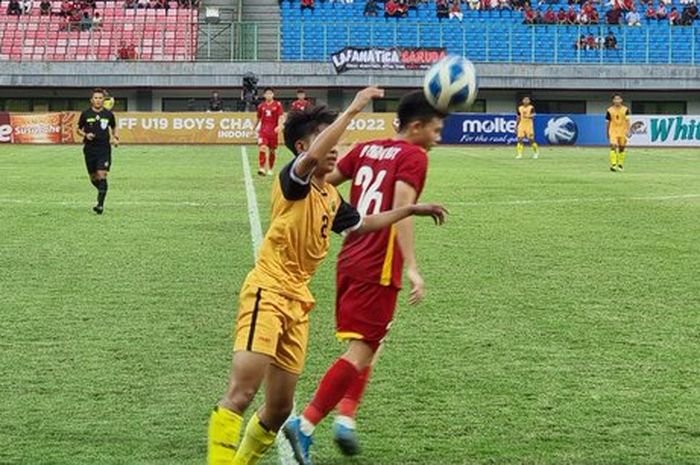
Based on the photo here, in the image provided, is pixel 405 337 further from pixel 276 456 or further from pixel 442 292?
pixel 276 456

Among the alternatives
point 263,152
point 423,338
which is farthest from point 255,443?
point 263,152

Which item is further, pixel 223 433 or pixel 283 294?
pixel 283 294

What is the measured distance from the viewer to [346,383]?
19.9ft

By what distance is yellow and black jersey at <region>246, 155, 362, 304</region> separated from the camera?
211 inches

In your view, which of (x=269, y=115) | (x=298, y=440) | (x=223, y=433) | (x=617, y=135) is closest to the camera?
(x=223, y=433)

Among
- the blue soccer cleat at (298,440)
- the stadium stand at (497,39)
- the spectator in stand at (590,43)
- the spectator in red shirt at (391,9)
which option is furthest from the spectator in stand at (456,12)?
the blue soccer cleat at (298,440)

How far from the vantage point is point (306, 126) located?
18.5 ft

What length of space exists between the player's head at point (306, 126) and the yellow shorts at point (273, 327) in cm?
74

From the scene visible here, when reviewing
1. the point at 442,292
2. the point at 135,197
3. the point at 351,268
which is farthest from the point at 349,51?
the point at 351,268

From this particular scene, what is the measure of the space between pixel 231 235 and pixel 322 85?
36.5m

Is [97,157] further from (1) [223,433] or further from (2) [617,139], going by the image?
(2) [617,139]

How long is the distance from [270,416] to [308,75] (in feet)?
153

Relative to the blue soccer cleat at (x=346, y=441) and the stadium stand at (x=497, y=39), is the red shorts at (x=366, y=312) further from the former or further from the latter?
the stadium stand at (x=497, y=39)

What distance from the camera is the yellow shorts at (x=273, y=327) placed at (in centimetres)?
517
